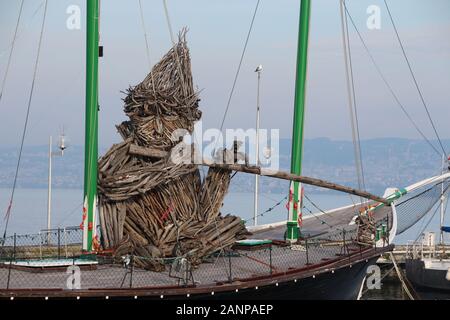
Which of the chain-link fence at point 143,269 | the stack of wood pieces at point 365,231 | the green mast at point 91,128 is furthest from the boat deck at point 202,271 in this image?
the green mast at point 91,128

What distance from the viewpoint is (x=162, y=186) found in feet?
85.5

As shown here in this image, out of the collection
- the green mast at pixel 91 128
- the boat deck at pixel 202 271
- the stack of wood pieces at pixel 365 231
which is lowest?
the boat deck at pixel 202 271

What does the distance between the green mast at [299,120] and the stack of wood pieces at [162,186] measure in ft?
11.5

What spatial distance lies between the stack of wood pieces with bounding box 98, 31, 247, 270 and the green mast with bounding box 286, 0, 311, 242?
3.51m

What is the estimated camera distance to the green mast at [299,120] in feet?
99.8

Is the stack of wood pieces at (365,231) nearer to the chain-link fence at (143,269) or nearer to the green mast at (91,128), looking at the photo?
the chain-link fence at (143,269)

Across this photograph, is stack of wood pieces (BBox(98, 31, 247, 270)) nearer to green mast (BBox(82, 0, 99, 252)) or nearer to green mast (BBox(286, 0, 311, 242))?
green mast (BBox(82, 0, 99, 252))

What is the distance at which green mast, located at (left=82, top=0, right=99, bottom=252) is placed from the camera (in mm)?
25109

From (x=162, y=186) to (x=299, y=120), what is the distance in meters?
7.23

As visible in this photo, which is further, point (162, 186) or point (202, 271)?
point (162, 186)

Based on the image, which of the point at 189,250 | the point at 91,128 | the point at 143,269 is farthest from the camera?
the point at 91,128

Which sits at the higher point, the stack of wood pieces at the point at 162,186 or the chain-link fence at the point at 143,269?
the stack of wood pieces at the point at 162,186

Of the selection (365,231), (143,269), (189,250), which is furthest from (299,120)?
(143,269)

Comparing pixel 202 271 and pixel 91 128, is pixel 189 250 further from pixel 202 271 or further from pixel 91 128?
pixel 91 128
